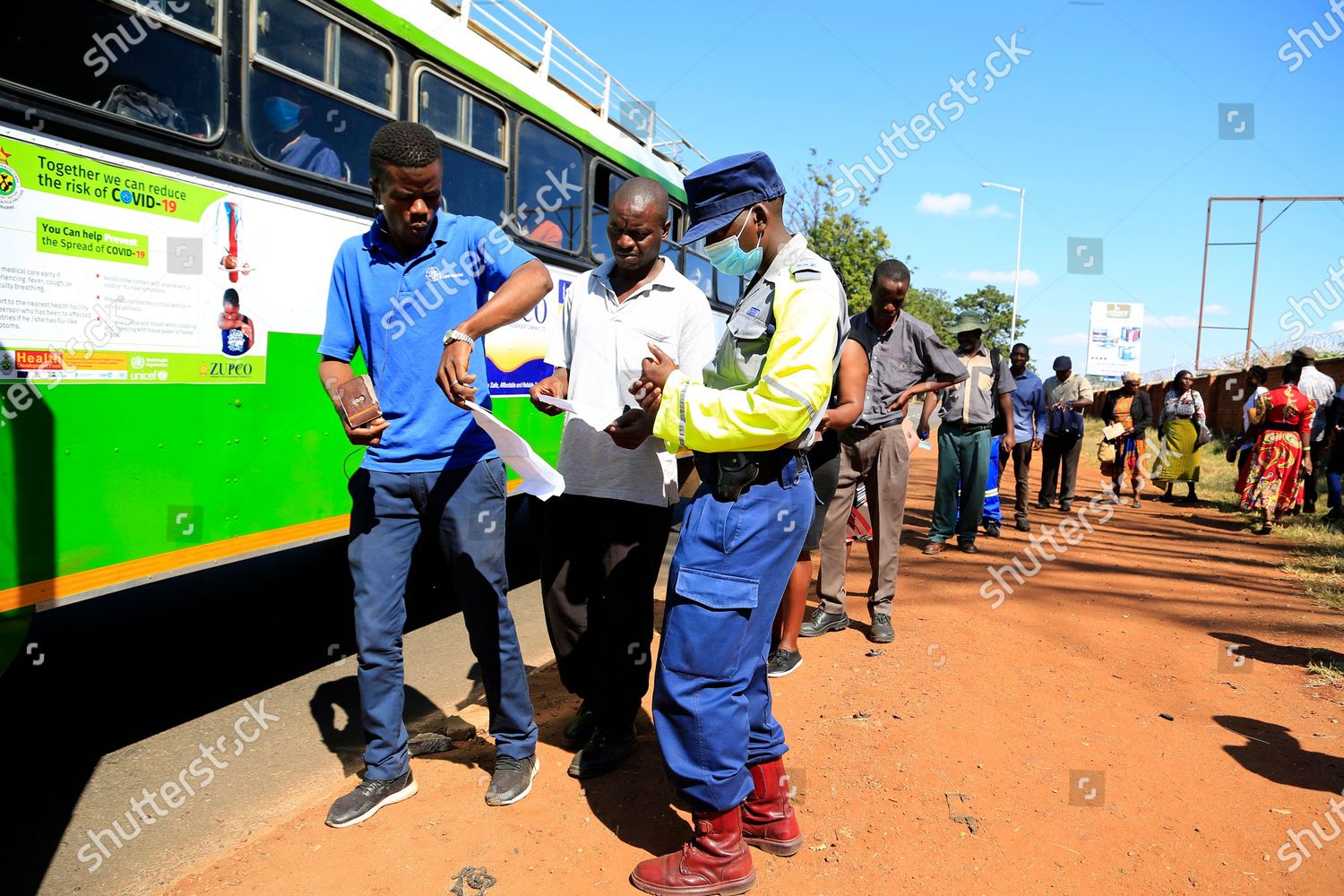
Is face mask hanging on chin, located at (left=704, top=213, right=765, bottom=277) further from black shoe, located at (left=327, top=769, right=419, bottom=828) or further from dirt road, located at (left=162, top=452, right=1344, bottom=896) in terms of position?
black shoe, located at (left=327, top=769, right=419, bottom=828)

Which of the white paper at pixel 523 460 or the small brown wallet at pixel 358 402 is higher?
the small brown wallet at pixel 358 402

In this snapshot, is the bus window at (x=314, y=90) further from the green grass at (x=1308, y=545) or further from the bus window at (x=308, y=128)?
the green grass at (x=1308, y=545)

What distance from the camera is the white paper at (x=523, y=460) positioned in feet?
8.00

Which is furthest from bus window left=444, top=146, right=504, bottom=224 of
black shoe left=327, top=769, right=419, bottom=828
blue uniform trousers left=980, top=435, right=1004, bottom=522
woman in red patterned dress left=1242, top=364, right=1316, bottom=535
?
woman in red patterned dress left=1242, top=364, right=1316, bottom=535

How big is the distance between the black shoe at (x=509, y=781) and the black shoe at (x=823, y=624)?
2.17 m

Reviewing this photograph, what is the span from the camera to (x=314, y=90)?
3.99 metres

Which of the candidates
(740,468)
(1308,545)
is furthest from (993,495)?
(740,468)

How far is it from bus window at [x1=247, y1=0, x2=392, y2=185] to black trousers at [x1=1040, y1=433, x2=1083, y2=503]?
8506mm

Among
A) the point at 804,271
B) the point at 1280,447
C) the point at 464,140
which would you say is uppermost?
the point at 464,140

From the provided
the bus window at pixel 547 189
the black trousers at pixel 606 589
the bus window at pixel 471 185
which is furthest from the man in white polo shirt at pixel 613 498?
the bus window at pixel 547 189

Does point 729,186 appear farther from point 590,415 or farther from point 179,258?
point 179,258

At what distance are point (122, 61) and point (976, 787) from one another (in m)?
4.26

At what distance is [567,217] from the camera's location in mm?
6430

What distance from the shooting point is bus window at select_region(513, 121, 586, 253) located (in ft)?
18.8
